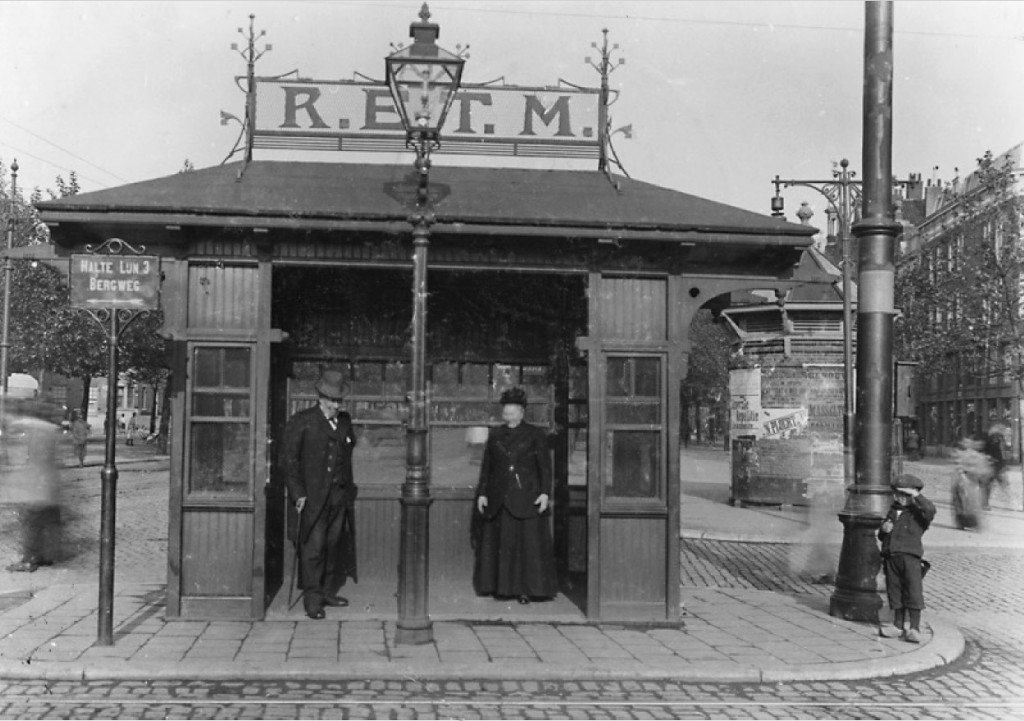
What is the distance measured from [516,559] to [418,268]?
3.03 meters

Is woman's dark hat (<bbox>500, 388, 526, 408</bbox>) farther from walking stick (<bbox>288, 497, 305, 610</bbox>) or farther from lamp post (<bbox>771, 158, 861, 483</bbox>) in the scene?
lamp post (<bbox>771, 158, 861, 483</bbox>)

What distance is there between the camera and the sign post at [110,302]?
7.18m

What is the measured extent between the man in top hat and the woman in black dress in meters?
1.28

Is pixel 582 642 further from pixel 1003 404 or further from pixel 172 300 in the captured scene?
pixel 1003 404

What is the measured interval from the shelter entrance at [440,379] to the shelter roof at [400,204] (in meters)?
1.02

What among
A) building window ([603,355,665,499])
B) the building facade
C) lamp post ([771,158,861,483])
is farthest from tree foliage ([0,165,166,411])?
building window ([603,355,665,499])

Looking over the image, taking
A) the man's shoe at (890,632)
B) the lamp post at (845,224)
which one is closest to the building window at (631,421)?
the man's shoe at (890,632)

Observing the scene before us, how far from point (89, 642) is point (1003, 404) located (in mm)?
48014

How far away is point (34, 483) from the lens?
10.6m

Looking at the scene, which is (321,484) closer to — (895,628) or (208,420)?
(208,420)

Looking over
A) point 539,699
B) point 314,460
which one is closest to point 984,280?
point 314,460

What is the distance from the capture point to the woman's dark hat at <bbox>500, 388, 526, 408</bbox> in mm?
9394

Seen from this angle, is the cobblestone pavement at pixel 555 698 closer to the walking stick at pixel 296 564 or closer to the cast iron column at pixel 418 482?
the cast iron column at pixel 418 482

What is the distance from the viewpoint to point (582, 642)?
25.0 ft
